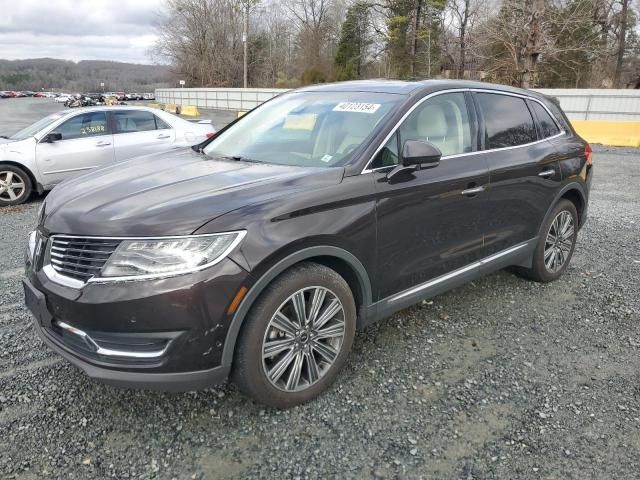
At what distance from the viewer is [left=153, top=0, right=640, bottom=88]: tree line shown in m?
23.4

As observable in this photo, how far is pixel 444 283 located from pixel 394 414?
111 cm

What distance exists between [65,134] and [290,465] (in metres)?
7.46

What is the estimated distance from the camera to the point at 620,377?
3160 mm

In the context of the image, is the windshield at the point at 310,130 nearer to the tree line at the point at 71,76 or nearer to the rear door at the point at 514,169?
the rear door at the point at 514,169

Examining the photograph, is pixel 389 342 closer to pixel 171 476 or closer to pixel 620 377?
pixel 620 377

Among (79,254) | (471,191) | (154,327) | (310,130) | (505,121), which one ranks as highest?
(505,121)

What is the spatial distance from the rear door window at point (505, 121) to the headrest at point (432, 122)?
469 millimetres

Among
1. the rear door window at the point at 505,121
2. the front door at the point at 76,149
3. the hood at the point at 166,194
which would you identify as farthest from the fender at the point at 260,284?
the front door at the point at 76,149

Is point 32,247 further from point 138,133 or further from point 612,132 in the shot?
point 612,132

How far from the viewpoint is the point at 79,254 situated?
241cm

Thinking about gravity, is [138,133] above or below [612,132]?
below

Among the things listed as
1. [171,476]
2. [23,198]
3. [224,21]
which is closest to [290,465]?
[171,476]

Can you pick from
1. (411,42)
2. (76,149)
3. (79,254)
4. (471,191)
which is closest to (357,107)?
(471,191)

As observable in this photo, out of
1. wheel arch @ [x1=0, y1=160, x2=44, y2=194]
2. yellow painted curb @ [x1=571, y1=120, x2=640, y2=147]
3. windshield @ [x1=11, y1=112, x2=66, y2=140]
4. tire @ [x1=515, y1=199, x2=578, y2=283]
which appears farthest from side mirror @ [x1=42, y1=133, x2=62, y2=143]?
yellow painted curb @ [x1=571, y1=120, x2=640, y2=147]
